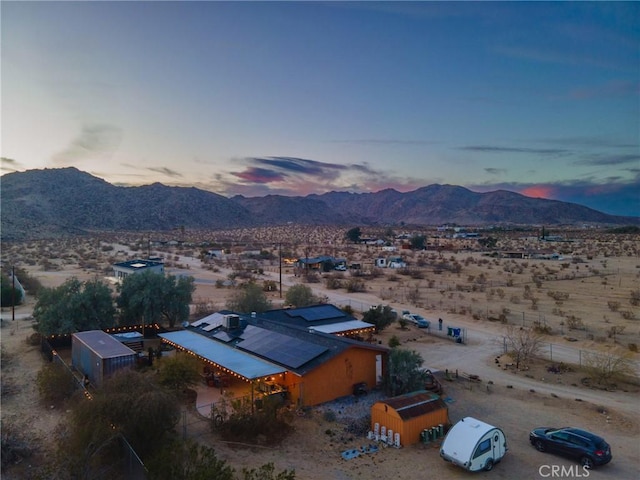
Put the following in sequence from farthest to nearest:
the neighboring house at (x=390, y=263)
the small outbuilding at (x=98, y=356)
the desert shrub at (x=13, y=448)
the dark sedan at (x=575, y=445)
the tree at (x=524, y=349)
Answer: the neighboring house at (x=390, y=263) → the tree at (x=524, y=349) → the small outbuilding at (x=98, y=356) → the desert shrub at (x=13, y=448) → the dark sedan at (x=575, y=445)

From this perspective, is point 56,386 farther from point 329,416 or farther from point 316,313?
point 316,313

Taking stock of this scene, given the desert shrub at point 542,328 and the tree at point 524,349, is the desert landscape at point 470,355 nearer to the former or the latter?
the desert shrub at point 542,328

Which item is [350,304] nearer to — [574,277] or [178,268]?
[574,277]

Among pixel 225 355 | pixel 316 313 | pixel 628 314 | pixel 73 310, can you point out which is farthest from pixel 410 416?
pixel 628 314

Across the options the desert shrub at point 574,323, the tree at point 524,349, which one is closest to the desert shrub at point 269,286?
the tree at point 524,349

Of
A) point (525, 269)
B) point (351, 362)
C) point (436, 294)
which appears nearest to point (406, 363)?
point (351, 362)

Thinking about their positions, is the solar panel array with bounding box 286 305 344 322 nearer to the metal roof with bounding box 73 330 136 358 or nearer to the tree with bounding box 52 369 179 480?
the metal roof with bounding box 73 330 136 358

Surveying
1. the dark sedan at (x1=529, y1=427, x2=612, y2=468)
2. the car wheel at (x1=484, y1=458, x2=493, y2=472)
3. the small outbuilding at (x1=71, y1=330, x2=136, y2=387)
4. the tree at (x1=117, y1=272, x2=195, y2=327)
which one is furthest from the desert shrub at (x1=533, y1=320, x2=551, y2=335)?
the small outbuilding at (x1=71, y1=330, x2=136, y2=387)
